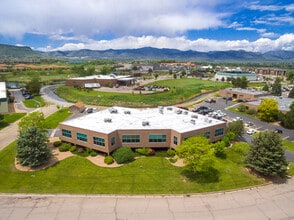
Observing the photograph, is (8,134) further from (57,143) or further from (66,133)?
(66,133)

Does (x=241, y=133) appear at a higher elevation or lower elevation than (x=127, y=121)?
lower

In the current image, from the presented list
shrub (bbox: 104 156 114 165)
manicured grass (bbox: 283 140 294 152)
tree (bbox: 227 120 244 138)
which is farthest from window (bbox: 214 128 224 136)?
shrub (bbox: 104 156 114 165)

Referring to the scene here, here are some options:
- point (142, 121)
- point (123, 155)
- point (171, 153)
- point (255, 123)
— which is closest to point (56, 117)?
point (142, 121)

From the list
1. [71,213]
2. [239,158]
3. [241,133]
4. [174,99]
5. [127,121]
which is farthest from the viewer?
[174,99]

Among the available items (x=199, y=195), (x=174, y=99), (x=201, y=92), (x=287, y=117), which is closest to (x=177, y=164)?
(x=199, y=195)

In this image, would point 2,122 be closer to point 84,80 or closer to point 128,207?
point 128,207

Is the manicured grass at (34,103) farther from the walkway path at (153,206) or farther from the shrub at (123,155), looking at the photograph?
the walkway path at (153,206)

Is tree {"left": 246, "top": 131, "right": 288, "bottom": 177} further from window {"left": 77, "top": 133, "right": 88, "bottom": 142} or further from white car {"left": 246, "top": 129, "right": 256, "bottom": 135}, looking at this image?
window {"left": 77, "top": 133, "right": 88, "bottom": 142}
